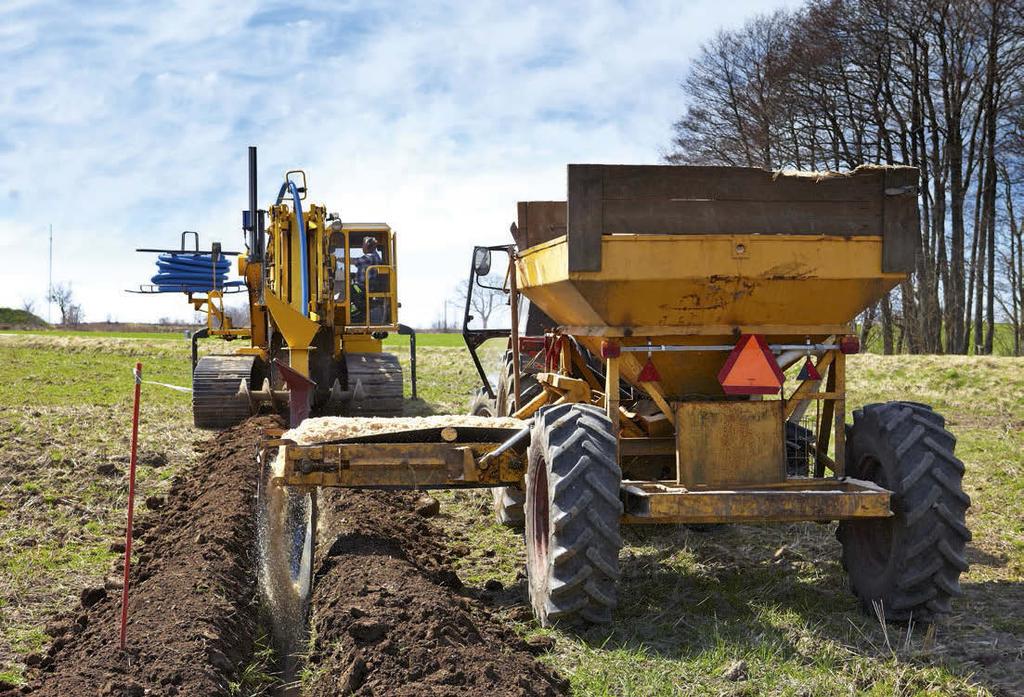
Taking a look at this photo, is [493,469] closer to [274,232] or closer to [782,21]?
[274,232]

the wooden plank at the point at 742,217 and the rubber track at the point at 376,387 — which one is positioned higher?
the wooden plank at the point at 742,217

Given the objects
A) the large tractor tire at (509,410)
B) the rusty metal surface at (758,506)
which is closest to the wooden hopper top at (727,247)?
the rusty metal surface at (758,506)

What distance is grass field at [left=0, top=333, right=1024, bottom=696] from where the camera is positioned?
4.74m

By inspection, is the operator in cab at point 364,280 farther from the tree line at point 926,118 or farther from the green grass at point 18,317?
the green grass at point 18,317

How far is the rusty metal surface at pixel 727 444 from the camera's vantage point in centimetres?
586

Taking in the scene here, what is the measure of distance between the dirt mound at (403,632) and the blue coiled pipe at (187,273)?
30.4ft

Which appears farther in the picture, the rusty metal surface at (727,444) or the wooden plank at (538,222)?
the wooden plank at (538,222)

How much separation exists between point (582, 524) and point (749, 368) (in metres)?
1.47

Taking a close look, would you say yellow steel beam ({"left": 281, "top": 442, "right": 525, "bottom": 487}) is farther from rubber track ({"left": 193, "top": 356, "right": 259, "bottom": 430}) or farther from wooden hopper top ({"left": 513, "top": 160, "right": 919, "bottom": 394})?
rubber track ({"left": 193, "top": 356, "right": 259, "bottom": 430})

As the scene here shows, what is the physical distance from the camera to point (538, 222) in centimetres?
720

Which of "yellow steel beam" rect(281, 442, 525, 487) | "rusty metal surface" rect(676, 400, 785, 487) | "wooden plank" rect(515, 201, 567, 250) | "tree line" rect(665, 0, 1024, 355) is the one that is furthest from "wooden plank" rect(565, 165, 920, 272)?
"tree line" rect(665, 0, 1024, 355)

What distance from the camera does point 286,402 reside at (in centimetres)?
Answer: 1345

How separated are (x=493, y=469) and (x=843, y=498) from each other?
2.26 meters

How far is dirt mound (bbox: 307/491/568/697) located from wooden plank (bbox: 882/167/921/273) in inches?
117
